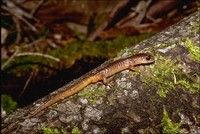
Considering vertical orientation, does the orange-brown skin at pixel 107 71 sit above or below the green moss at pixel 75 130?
above

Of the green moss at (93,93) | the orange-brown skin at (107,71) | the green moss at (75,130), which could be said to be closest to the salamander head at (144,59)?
the orange-brown skin at (107,71)

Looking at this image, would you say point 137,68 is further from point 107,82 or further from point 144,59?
point 107,82

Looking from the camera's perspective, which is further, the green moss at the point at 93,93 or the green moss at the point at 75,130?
the green moss at the point at 93,93

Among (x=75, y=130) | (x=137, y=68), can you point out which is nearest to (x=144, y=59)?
(x=137, y=68)

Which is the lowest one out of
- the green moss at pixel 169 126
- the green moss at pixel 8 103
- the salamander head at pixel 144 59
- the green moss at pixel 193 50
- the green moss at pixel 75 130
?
the green moss at pixel 169 126

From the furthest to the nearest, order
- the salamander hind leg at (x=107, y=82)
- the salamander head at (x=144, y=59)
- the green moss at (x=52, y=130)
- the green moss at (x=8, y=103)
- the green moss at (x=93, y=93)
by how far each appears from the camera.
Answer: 1. the green moss at (x=8, y=103)
2. the salamander head at (x=144, y=59)
3. the salamander hind leg at (x=107, y=82)
4. the green moss at (x=93, y=93)
5. the green moss at (x=52, y=130)

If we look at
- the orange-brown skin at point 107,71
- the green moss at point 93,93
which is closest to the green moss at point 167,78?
the orange-brown skin at point 107,71

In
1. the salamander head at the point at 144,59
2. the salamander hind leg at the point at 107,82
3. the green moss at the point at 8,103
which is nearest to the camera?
the salamander hind leg at the point at 107,82

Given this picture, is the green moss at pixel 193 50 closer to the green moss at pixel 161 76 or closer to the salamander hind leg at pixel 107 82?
the green moss at pixel 161 76
